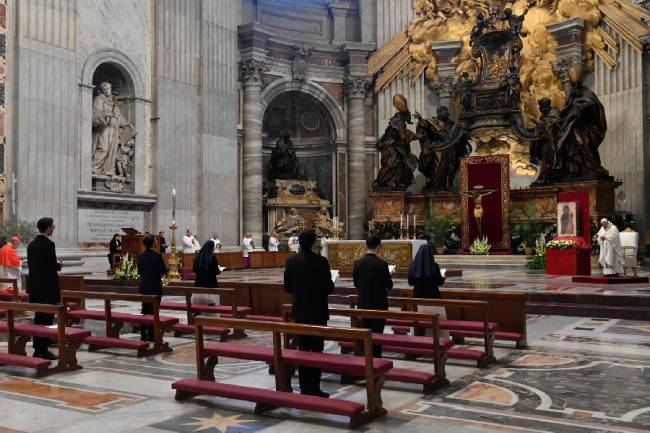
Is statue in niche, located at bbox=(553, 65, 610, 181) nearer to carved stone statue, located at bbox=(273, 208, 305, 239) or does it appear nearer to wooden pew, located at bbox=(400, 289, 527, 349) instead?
carved stone statue, located at bbox=(273, 208, 305, 239)

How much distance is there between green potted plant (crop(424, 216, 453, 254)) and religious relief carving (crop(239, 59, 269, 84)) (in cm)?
762

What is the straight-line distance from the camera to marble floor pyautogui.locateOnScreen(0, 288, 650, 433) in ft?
14.3

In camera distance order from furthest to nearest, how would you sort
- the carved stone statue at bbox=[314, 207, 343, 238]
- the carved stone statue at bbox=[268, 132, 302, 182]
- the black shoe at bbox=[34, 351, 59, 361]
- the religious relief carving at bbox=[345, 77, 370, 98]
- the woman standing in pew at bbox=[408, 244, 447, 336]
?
the religious relief carving at bbox=[345, 77, 370, 98] → the carved stone statue at bbox=[268, 132, 302, 182] → the carved stone statue at bbox=[314, 207, 343, 238] → the woman standing in pew at bbox=[408, 244, 447, 336] → the black shoe at bbox=[34, 351, 59, 361]

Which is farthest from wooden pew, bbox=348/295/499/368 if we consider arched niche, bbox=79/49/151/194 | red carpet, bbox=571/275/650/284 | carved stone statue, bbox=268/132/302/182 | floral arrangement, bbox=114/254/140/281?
carved stone statue, bbox=268/132/302/182

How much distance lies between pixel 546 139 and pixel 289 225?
8828mm

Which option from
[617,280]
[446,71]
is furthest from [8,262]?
[446,71]

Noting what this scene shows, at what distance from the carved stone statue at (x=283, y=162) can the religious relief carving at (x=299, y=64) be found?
2.20 metres

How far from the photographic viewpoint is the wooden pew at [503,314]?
7113 mm

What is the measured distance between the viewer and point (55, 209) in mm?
16625

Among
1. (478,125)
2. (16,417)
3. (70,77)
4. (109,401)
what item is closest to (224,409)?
(109,401)

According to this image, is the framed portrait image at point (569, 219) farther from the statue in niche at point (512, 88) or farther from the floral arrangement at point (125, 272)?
the floral arrangement at point (125, 272)

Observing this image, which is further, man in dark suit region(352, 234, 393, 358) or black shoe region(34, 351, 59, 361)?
black shoe region(34, 351, 59, 361)

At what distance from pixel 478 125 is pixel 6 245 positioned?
15.9m

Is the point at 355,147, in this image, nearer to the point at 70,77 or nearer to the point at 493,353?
the point at 70,77
